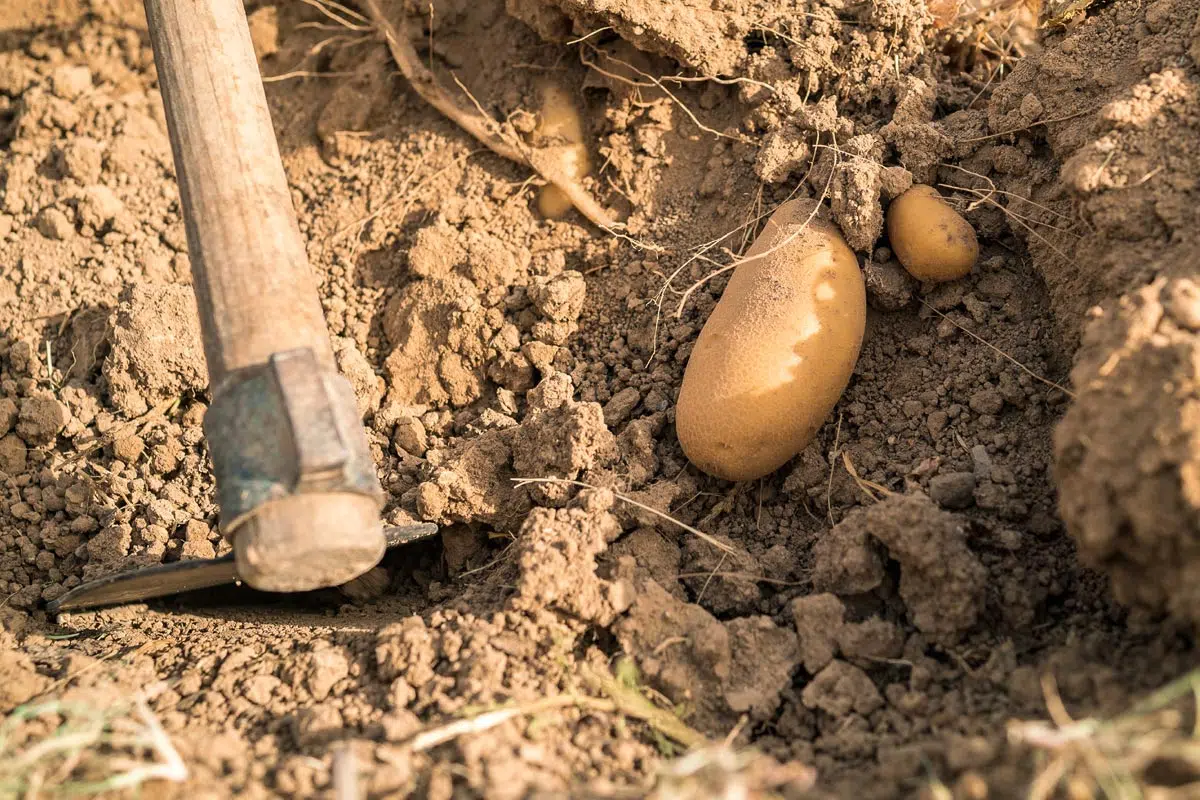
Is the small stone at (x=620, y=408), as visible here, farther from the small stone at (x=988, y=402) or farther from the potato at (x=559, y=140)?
the small stone at (x=988, y=402)

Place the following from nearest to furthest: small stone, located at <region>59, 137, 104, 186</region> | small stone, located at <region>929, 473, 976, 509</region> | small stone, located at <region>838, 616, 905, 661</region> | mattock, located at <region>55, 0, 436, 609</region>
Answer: mattock, located at <region>55, 0, 436, 609</region>
small stone, located at <region>838, 616, 905, 661</region>
small stone, located at <region>929, 473, 976, 509</region>
small stone, located at <region>59, 137, 104, 186</region>

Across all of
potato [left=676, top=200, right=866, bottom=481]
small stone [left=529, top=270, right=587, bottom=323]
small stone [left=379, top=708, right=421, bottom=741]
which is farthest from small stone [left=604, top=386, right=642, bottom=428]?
small stone [left=379, top=708, right=421, bottom=741]

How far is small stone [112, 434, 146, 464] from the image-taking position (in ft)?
10.8

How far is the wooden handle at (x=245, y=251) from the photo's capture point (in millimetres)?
2295

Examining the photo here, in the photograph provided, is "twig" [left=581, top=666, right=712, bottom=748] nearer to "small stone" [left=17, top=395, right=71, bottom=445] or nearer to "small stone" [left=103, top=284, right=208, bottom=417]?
"small stone" [left=103, top=284, right=208, bottom=417]

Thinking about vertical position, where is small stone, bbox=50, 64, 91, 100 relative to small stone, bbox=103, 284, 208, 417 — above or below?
above

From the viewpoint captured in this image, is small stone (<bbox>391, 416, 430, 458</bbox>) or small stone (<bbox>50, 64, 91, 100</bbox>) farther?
small stone (<bbox>50, 64, 91, 100</bbox>)

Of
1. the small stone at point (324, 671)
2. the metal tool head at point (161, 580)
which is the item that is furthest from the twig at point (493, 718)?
the metal tool head at point (161, 580)

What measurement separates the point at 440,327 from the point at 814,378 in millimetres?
1293

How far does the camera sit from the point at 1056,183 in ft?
9.54

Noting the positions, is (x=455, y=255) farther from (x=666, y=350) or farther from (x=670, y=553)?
(x=670, y=553)

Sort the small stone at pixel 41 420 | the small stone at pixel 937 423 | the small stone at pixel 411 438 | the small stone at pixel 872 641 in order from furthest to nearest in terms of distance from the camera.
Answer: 1. the small stone at pixel 41 420
2. the small stone at pixel 411 438
3. the small stone at pixel 937 423
4. the small stone at pixel 872 641

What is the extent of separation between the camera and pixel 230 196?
2.60 metres

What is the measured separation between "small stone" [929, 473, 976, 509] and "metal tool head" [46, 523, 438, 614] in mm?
1350
